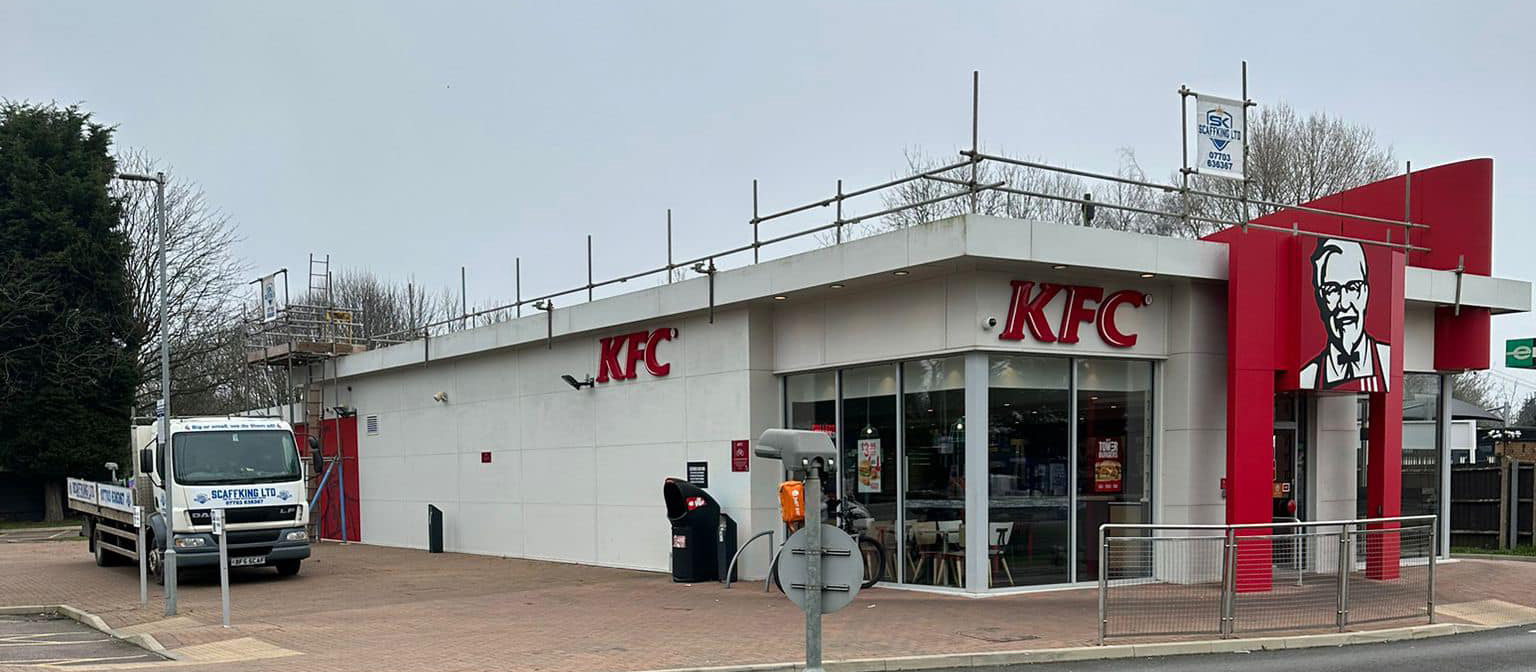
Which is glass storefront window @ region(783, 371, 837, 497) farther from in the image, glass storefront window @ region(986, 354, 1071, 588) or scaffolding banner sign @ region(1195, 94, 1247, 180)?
scaffolding banner sign @ region(1195, 94, 1247, 180)

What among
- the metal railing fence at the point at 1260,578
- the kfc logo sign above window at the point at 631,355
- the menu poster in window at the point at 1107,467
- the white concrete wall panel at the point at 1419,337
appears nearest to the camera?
the metal railing fence at the point at 1260,578

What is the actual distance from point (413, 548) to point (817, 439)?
70.7 ft

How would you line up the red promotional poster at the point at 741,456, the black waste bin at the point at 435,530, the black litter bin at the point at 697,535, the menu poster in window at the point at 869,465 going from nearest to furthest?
the menu poster in window at the point at 869,465
the black litter bin at the point at 697,535
the red promotional poster at the point at 741,456
the black waste bin at the point at 435,530

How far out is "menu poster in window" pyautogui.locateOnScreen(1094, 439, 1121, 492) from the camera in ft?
53.6

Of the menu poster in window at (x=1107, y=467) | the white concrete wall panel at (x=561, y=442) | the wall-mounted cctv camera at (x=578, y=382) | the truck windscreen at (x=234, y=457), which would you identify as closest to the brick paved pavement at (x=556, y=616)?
the white concrete wall panel at (x=561, y=442)

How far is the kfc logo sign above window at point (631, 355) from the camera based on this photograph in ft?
66.8

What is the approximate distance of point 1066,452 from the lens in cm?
1599

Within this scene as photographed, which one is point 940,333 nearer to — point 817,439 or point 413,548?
point 817,439

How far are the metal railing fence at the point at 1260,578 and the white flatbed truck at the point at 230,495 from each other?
13158 mm

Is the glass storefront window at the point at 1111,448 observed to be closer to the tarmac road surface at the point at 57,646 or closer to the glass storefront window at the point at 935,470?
the glass storefront window at the point at 935,470

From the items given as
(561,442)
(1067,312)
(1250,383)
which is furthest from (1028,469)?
(561,442)

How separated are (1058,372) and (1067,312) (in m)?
0.78

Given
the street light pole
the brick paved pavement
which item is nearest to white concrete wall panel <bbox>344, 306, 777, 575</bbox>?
the brick paved pavement

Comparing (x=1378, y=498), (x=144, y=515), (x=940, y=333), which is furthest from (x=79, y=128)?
(x=1378, y=498)
